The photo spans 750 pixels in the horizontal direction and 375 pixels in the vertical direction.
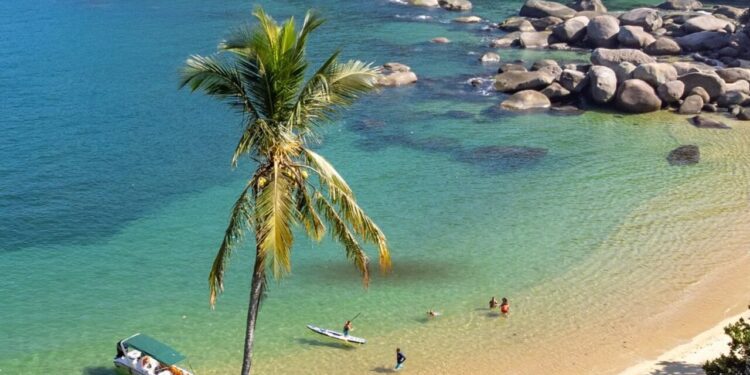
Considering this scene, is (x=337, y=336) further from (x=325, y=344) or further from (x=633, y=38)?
(x=633, y=38)

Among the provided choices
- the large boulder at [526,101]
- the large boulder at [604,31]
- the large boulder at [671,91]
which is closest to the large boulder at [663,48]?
the large boulder at [604,31]

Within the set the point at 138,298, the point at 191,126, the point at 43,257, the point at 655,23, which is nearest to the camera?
the point at 138,298

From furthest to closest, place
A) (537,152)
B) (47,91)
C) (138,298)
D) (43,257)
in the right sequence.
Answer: (47,91), (537,152), (43,257), (138,298)

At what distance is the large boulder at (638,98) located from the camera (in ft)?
184

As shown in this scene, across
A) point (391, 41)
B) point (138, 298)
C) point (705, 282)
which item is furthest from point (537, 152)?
point (391, 41)

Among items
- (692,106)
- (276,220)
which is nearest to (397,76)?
(692,106)

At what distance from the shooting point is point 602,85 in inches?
2255

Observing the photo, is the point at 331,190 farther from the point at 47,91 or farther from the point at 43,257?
the point at 47,91

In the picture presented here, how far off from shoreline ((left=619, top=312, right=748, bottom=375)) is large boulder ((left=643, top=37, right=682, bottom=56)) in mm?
45193

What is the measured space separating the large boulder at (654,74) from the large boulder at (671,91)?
0.47 m

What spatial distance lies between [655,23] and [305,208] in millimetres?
66941

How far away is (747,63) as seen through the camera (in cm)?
6456

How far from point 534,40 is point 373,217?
139ft

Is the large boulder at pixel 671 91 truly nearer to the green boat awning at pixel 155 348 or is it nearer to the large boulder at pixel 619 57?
the large boulder at pixel 619 57
